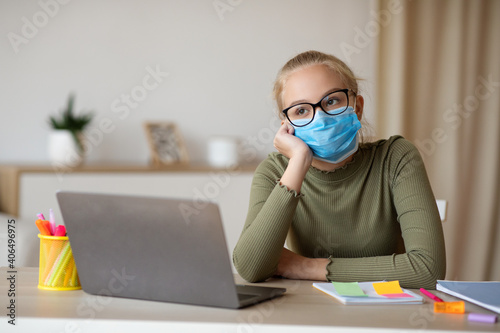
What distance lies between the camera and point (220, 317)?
2.99ft

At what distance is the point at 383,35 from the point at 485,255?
146 centimetres

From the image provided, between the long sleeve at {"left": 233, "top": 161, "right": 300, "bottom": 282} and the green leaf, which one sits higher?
the green leaf

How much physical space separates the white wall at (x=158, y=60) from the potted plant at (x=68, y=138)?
7.6 inches

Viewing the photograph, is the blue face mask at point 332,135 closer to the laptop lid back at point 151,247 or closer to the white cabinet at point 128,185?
the laptop lid back at point 151,247

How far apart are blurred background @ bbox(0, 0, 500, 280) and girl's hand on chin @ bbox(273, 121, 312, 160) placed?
1957 millimetres

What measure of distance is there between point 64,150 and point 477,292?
2517 mm

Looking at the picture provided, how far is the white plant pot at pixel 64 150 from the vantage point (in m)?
3.13

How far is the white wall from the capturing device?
11.0 ft

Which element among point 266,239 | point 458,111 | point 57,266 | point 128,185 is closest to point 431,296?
point 266,239

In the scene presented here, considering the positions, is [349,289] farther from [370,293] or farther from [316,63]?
[316,63]

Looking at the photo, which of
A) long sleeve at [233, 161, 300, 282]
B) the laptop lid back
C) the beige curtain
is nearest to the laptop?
the laptop lid back

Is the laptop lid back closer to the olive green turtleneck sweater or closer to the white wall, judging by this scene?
the olive green turtleneck sweater

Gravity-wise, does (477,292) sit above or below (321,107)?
below

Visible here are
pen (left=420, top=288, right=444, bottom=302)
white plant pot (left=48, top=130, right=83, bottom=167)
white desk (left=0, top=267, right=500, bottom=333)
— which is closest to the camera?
white desk (left=0, top=267, right=500, bottom=333)
